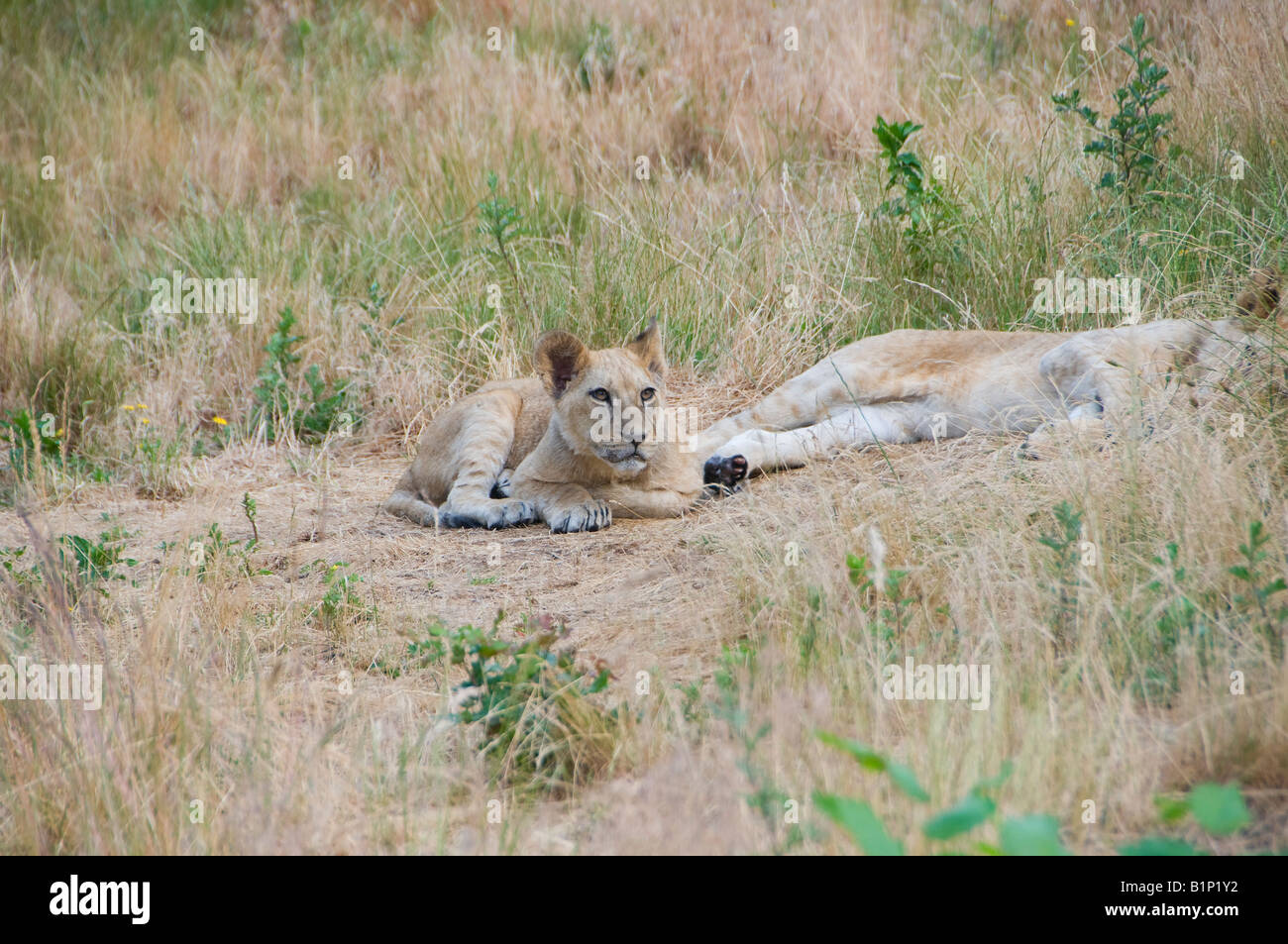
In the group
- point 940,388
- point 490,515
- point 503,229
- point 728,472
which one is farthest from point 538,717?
point 503,229

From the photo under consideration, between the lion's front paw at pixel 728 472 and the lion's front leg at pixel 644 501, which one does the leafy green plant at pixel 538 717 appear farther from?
the lion's front paw at pixel 728 472

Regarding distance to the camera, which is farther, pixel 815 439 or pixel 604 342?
pixel 604 342

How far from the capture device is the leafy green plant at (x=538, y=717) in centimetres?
287

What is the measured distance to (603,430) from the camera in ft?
17.1

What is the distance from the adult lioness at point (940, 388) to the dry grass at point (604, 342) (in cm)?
28

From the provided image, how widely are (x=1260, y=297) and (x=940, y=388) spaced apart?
162cm

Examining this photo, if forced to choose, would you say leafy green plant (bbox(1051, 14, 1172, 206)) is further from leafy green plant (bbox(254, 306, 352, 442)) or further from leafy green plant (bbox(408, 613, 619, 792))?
leafy green plant (bbox(408, 613, 619, 792))

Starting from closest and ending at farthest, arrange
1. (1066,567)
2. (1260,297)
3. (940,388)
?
(1066,567) → (1260,297) → (940,388)

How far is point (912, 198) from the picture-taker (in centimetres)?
681

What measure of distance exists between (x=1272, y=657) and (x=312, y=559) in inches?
145

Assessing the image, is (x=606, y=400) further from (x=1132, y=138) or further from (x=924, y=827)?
(x=924, y=827)

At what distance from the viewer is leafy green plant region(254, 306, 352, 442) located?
7.23 meters

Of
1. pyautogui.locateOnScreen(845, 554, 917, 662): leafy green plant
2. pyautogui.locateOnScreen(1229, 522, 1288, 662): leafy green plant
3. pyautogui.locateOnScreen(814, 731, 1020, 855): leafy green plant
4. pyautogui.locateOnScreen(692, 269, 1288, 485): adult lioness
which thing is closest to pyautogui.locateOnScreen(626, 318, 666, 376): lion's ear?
pyautogui.locateOnScreen(692, 269, 1288, 485): adult lioness

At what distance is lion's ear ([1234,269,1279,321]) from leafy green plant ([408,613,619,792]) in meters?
3.12
